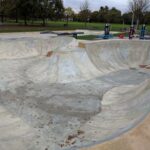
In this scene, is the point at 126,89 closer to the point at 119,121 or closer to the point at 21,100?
the point at 119,121

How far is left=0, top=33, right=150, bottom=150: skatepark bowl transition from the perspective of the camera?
7.78 m

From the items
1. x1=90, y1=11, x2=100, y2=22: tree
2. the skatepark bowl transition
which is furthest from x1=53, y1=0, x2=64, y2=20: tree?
x1=90, y1=11, x2=100, y2=22: tree

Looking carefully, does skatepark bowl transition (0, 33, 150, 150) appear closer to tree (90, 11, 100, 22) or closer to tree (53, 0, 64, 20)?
tree (53, 0, 64, 20)

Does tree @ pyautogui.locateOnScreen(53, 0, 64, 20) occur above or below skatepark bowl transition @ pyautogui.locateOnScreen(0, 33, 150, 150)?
above

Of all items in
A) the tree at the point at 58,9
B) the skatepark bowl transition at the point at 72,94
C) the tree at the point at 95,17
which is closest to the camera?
the skatepark bowl transition at the point at 72,94

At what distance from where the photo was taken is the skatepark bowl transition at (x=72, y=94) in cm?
778

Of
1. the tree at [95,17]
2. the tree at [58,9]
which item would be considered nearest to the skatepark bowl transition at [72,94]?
the tree at [58,9]

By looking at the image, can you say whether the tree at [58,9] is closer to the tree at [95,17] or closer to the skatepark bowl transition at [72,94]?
the skatepark bowl transition at [72,94]

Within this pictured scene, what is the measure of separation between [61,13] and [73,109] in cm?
3771

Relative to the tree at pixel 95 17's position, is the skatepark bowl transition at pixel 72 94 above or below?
below

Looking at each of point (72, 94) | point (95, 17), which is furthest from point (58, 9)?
point (72, 94)

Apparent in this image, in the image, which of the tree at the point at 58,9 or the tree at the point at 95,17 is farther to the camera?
the tree at the point at 95,17

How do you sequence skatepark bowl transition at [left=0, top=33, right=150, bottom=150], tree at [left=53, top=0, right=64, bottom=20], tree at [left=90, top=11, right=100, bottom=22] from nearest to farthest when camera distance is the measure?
skatepark bowl transition at [left=0, top=33, right=150, bottom=150]
tree at [left=53, top=0, right=64, bottom=20]
tree at [left=90, top=11, right=100, bottom=22]

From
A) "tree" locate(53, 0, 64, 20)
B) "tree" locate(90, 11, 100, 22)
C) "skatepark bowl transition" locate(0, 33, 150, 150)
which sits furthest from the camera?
"tree" locate(90, 11, 100, 22)
